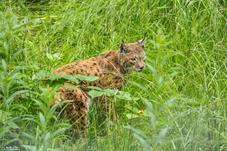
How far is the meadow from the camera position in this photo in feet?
16.6

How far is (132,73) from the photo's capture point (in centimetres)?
702

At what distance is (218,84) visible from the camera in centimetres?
656

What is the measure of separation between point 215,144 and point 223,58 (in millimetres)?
1871

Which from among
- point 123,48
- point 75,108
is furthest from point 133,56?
point 75,108

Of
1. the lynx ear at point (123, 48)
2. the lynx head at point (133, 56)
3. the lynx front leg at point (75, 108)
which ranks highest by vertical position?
the lynx ear at point (123, 48)

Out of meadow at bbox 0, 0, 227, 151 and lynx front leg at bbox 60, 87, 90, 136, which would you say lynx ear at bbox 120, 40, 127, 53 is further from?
lynx front leg at bbox 60, 87, 90, 136

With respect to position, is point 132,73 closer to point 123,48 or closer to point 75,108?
point 123,48

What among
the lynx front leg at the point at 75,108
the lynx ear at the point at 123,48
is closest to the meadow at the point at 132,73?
the lynx front leg at the point at 75,108

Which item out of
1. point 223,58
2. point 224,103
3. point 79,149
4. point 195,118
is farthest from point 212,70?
point 79,149

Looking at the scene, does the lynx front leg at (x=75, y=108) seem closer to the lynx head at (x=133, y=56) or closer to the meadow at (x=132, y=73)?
the meadow at (x=132, y=73)

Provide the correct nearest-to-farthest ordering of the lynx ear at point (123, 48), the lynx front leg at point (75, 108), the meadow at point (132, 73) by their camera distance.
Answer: the meadow at point (132, 73)
the lynx front leg at point (75, 108)
the lynx ear at point (123, 48)

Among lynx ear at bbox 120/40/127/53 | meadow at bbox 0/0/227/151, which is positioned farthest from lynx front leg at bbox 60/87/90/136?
lynx ear at bbox 120/40/127/53

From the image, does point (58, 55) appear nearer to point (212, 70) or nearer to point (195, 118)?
point (212, 70)

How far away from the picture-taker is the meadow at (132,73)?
5.07 m
